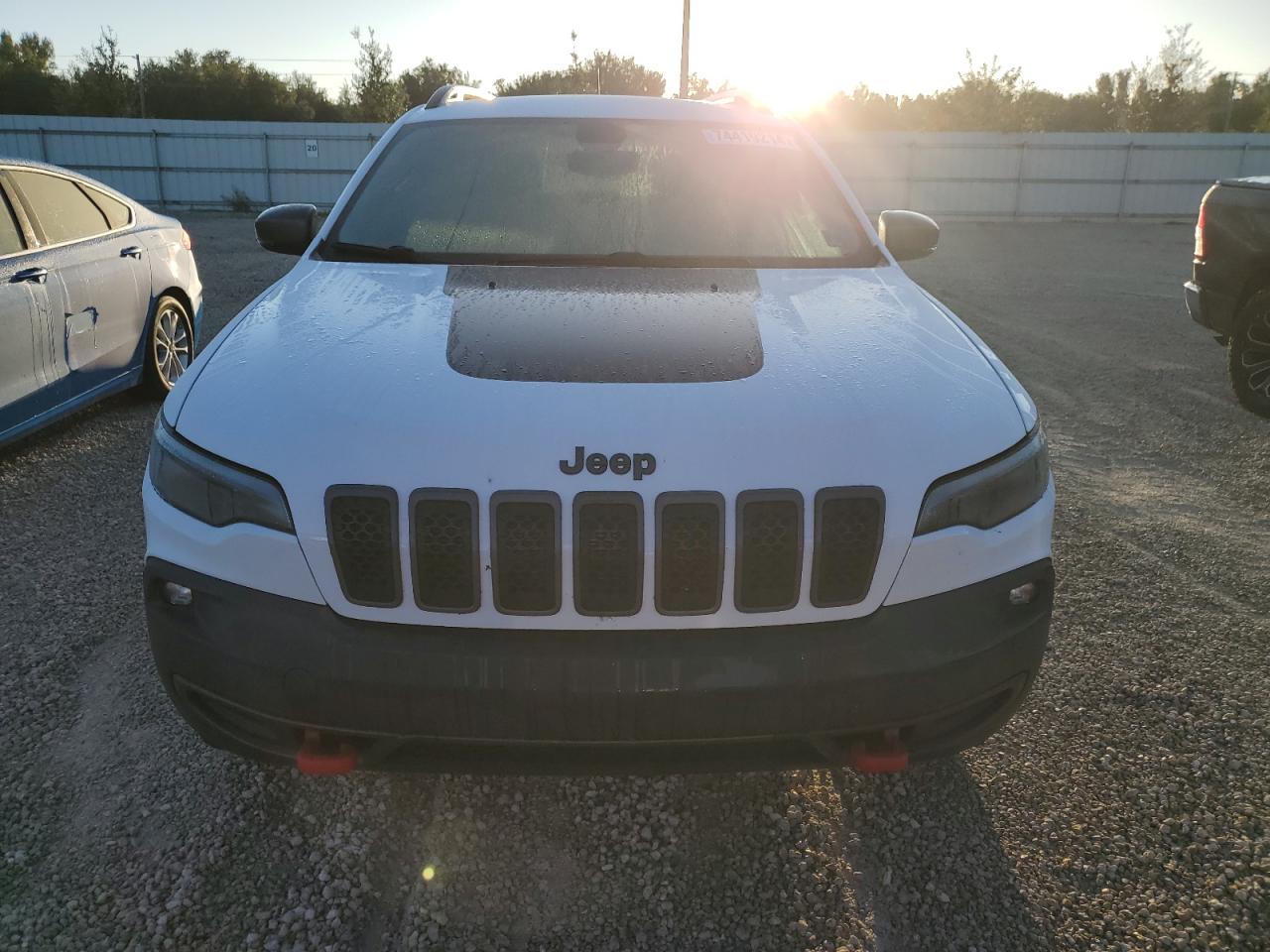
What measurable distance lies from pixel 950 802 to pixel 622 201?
2024mm

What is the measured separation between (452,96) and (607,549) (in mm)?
2739

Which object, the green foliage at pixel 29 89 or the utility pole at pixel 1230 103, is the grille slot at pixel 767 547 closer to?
the green foliage at pixel 29 89

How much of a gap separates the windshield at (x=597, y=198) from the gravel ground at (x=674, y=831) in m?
1.53

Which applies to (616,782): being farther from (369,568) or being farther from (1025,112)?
(1025,112)

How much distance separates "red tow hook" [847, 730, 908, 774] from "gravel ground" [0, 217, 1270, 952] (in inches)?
15.4

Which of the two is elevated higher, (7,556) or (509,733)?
(509,733)

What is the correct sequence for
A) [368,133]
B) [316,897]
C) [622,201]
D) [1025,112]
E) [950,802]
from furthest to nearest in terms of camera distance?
1. [1025,112]
2. [368,133]
3. [622,201]
4. [950,802]
5. [316,897]

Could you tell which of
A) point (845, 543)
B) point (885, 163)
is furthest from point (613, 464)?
point (885, 163)

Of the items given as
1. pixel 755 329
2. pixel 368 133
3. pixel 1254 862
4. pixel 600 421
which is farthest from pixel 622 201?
pixel 368 133

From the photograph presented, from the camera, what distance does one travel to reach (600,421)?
1.95m

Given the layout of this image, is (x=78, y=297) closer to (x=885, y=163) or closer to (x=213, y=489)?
(x=213, y=489)

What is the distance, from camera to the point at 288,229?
340cm

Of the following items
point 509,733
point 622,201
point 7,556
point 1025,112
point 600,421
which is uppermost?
point 1025,112

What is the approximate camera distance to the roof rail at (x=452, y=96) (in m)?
3.81
